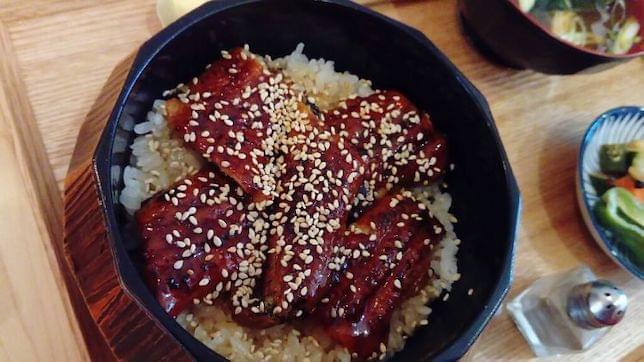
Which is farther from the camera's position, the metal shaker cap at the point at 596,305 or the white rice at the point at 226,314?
the metal shaker cap at the point at 596,305

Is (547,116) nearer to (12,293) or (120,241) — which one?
(120,241)

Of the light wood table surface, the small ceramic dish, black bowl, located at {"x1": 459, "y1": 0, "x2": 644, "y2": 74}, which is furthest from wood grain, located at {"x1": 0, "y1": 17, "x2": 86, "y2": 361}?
the small ceramic dish

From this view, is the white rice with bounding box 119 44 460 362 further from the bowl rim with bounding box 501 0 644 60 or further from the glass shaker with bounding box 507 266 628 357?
the bowl rim with bounding box 501 0 644 60

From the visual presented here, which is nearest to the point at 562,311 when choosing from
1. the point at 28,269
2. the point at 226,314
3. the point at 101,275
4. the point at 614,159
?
the point at 614,159

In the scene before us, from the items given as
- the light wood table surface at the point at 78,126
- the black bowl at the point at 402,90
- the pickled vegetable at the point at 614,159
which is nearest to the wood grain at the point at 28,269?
the light wood table surface at the point at 78,126

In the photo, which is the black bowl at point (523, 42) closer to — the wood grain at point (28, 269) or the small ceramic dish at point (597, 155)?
the small ceramic dish at point (597, 155)

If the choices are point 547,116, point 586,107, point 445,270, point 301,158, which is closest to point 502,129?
point 547,116
